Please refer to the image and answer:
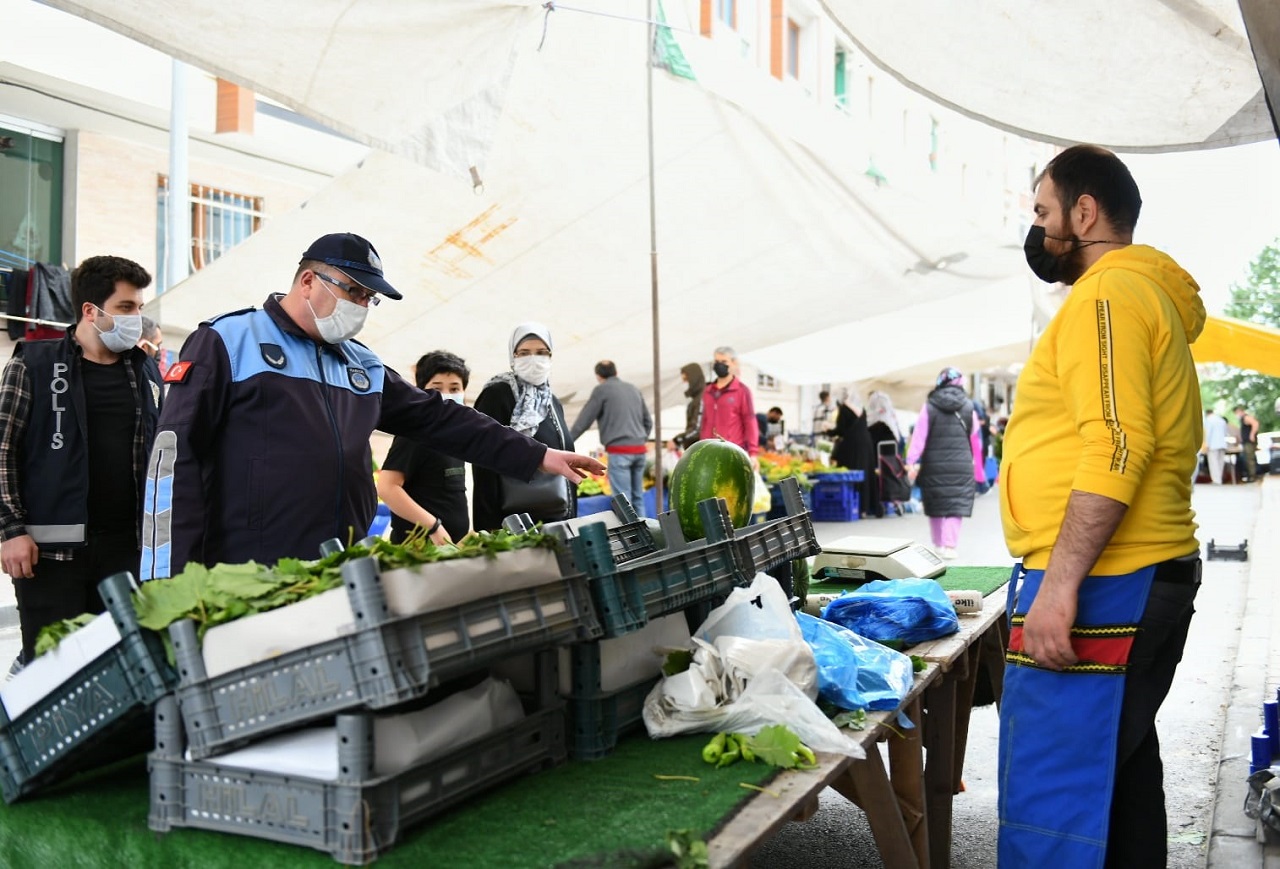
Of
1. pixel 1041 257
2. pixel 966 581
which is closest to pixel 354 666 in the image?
pixel 1041 257

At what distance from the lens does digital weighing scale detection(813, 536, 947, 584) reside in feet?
15.3

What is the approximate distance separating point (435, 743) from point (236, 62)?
16.2 ft

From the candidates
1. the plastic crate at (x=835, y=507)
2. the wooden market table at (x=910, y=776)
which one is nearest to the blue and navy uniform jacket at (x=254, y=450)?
the wooden market table at (x=910, y=776)

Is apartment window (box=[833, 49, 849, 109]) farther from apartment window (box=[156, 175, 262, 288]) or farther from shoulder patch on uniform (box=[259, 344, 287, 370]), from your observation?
shoulder patch on uniform (box=[259, 344, 287, 370])

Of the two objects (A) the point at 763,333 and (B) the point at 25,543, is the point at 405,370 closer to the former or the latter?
(A) the point at 763,333

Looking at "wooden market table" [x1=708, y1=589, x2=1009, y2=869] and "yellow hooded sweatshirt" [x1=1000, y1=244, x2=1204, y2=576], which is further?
"yellow hooded sweatshirt" [x1=1000, y1=244, x2=1204, y2=576]

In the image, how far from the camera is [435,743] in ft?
6.81

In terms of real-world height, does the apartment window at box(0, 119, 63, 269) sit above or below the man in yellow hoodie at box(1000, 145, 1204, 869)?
above

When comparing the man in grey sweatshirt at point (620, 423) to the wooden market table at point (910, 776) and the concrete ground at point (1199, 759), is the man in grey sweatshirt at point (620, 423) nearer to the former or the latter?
the concrete ground at point (1199, 759)

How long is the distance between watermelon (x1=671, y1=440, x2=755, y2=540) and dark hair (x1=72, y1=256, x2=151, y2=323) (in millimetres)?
2250

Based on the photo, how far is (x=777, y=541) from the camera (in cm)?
344

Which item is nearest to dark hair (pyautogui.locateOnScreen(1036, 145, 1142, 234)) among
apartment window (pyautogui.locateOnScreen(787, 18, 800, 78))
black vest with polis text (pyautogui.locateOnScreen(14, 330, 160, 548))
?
black vest with polis text (pyautogui.locateOnScreen(14, 330, 160, 548))

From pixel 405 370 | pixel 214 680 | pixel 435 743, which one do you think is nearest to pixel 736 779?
pixel 435 743

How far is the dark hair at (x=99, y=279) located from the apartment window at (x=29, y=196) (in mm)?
11615
